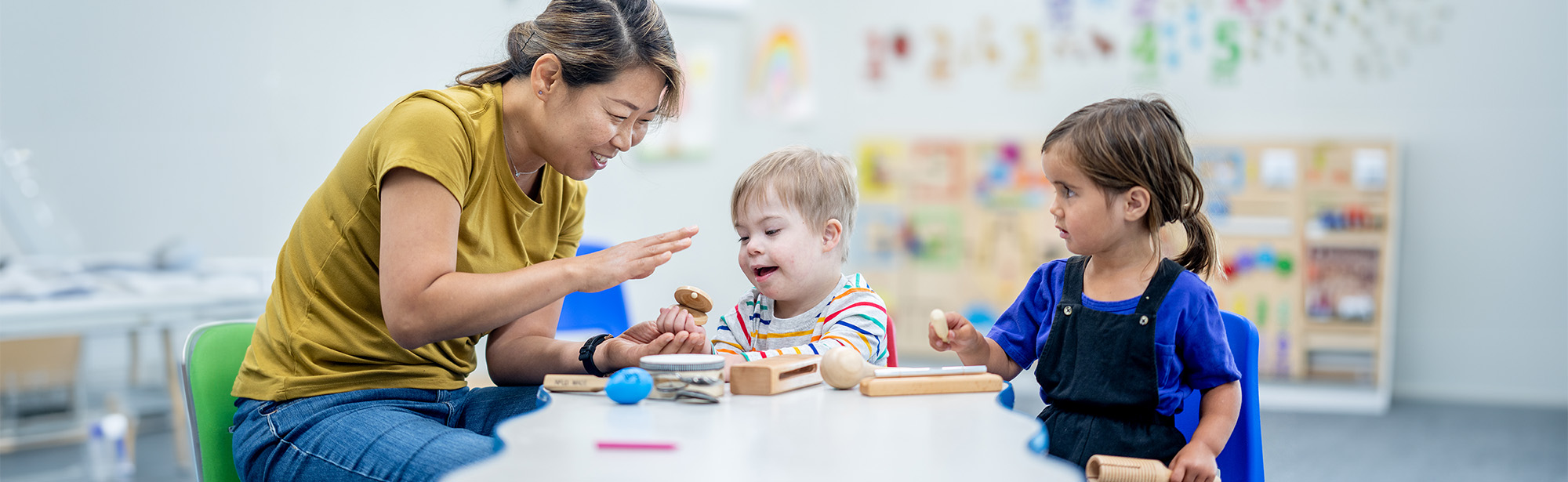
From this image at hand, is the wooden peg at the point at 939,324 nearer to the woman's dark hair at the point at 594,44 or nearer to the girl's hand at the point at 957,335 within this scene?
the girl's hand at the point at 957,335

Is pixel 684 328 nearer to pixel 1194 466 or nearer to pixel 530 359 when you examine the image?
pixel 530 359

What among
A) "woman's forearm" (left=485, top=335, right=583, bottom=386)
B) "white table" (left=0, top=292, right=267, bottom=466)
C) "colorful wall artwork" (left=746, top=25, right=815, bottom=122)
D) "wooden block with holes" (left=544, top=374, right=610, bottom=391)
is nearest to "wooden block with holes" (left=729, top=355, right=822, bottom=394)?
"wooden block with holes" (left=544, top=374, right=610, bottom=391)

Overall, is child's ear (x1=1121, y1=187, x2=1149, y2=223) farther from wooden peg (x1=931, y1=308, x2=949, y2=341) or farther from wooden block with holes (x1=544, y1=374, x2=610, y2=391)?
wooden block with holes (x1=544, y1=374, x2=610, y2=391)

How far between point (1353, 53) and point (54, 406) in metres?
6.35

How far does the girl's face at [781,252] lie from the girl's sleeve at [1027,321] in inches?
13.0

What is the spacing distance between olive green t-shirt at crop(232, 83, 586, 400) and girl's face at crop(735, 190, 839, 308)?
413 millimetres

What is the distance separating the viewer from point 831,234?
1.79m

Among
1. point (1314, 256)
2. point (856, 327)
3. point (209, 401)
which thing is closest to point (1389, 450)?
point (1314, 256)

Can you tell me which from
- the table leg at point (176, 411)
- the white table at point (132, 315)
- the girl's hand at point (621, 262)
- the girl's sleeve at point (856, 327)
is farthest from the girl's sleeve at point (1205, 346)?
the table leg at point (176, 411)

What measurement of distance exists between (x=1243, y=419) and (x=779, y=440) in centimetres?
86

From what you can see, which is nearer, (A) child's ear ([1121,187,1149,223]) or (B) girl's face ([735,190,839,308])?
(A) child's ear ([1121,187,1149,223])

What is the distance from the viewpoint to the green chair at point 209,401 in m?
1.48

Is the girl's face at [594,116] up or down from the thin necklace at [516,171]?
up

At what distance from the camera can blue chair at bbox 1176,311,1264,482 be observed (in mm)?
1464
